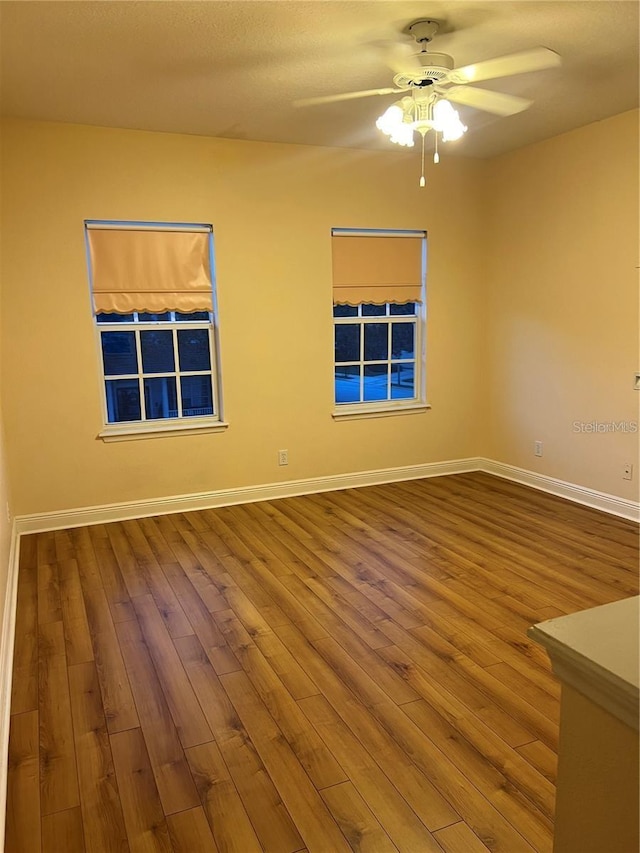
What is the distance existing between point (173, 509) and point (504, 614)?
2724 mm

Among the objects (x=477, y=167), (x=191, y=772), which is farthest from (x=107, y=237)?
(x=191, y=772)

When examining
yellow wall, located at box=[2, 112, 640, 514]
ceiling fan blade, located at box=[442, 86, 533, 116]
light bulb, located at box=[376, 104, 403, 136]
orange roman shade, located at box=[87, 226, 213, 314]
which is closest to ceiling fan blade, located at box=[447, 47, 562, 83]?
ceiling fan blade, located at box=[442, 86, 533, 116]

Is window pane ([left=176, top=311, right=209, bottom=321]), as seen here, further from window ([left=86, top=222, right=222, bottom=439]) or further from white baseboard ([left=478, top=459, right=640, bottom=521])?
white baseboard ([left=478, top=459, right=640, bottom=521])

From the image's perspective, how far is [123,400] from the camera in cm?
460

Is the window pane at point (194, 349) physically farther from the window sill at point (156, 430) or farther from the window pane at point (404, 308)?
the window pane at point (404, 308)

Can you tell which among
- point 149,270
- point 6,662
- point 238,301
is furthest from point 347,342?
point 6,662

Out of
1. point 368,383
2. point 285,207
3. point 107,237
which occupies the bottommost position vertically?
point 368,383

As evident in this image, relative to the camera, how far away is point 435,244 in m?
5.29

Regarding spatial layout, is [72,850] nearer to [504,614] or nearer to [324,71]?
[504,614]

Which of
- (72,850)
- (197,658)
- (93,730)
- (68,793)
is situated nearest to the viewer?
(72,850)

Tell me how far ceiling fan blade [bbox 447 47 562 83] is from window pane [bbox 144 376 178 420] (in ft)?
9.57

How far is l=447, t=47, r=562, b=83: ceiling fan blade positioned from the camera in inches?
98.7

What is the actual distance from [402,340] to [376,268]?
703mm

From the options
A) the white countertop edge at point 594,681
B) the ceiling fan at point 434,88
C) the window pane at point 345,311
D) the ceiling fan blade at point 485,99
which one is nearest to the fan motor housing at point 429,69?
the ceiling fan at point 434,88
